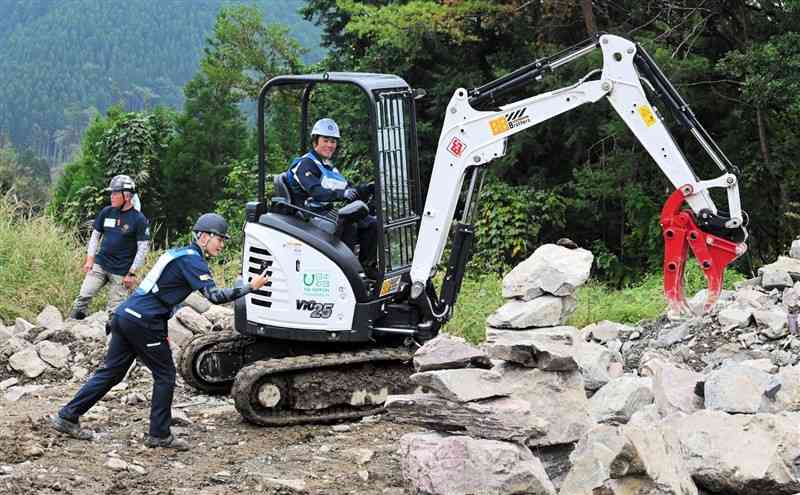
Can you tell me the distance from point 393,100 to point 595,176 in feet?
30.8

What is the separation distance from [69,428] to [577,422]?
133 inches

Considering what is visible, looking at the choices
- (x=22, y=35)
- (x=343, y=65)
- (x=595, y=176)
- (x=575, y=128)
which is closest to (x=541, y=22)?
(x=575, y=128)

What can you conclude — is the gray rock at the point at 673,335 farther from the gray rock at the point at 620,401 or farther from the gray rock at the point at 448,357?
the gray rock at the point at 448,357

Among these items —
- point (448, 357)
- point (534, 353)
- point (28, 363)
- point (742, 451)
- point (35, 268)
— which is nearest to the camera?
point (742, 451)

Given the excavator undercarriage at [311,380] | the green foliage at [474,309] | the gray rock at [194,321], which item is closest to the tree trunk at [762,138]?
the green foliage at [474,309]

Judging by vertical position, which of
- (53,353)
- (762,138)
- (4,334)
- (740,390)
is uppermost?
(762,138)

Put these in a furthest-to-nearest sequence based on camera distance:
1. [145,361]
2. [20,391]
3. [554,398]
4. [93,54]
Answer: [93,54]
[20,391]
[145,361]
[554,398]

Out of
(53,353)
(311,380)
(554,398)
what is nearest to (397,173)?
(311,380)

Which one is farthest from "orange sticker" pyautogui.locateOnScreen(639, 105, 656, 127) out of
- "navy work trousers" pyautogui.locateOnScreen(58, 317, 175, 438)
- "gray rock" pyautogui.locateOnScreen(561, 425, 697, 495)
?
"navy work trousers" pyautogui.locateOnScreen(58, 317, 175, 438)

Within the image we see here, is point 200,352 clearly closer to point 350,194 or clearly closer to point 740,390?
point 350,194

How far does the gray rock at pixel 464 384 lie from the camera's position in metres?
6.14

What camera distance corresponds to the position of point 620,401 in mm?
7379

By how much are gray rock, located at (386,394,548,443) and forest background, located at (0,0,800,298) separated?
9936 millimetres

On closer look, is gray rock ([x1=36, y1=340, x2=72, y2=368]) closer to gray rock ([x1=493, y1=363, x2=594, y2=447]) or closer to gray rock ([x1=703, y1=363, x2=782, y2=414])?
gray rock ([x1=493, y1=363, x2=594, y2=447])
